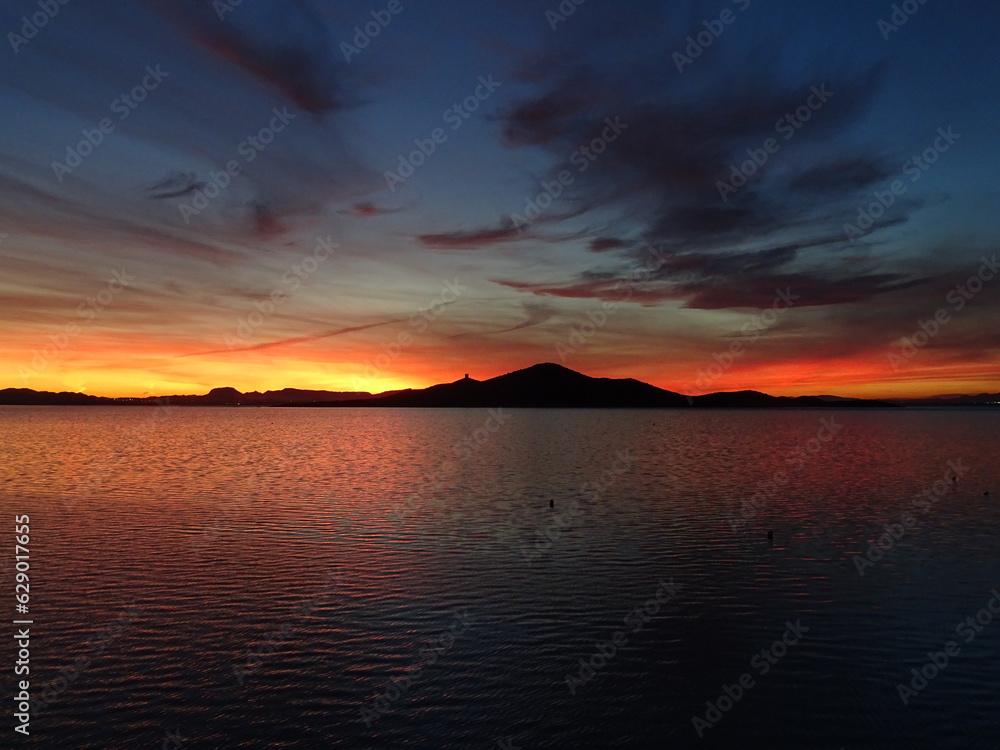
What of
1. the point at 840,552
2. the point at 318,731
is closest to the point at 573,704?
the point at 318,731

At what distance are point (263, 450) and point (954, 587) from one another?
126m

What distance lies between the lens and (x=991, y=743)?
2088cm

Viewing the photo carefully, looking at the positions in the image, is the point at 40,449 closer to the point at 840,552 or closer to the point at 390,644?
the point at 390,644
